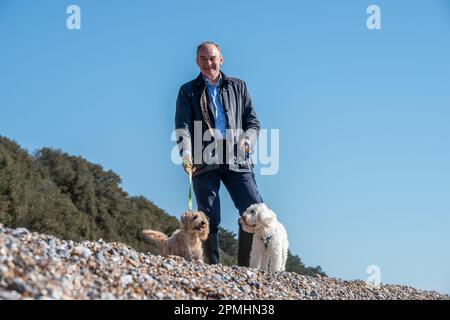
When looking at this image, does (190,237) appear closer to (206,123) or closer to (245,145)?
(245,145)

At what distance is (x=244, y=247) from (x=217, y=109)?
6.99 ft

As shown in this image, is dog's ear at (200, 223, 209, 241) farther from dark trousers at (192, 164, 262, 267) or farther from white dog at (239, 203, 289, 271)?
white dog at (239, 203, 289, 271)

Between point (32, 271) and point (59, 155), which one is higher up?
point (59, 155)

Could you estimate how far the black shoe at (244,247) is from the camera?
10852 millimetres

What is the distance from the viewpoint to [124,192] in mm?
39594

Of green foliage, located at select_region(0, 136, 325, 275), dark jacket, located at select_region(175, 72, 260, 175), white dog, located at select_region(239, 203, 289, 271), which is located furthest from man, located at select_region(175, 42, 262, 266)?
green foliage, located at select_region(0, 136, 325, 275)

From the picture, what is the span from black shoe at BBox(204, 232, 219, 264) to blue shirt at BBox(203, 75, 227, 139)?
58.4 inches

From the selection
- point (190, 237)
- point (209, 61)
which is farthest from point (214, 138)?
point (190, 237)

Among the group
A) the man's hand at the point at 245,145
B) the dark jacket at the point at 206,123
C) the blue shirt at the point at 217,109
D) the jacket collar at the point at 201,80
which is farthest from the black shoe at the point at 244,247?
the jacket collar at the point at 201,80

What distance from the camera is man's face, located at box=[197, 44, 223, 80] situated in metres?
10.3
